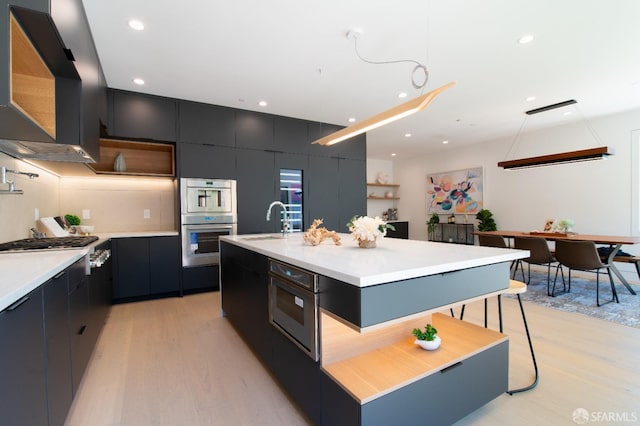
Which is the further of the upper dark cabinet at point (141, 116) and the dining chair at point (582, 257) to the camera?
the upper dark cabinet at point (141, 116)

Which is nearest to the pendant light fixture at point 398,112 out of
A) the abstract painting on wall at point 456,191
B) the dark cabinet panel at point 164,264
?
the dark cabinet panel at point 164,264

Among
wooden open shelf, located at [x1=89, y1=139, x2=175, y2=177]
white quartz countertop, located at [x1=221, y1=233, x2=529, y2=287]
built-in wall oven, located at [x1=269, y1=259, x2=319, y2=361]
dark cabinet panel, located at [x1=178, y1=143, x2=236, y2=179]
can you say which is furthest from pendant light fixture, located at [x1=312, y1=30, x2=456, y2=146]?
wooden open shelf, located at [x1=89, y1=139, x2=175, y2=177]

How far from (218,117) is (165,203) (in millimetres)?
1493

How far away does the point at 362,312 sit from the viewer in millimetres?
1099

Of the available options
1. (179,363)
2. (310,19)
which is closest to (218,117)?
(310,19)

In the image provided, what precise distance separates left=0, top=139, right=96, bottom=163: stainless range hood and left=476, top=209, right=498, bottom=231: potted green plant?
6.71 m

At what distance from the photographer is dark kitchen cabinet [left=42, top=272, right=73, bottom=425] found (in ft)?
4.08

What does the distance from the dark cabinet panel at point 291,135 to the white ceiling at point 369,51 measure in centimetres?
26

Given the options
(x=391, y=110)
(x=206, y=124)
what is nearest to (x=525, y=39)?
(x=391, y=110)

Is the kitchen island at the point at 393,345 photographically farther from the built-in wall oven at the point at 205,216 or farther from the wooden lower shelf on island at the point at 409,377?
the built-in wall oven at the point at 205,216

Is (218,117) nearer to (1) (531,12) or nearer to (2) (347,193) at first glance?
(2) (347,193)

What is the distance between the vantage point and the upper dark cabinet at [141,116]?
3.65 metres

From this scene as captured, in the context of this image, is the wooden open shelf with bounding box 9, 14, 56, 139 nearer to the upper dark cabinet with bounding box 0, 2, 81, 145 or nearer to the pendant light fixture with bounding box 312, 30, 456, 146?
the upper dark cabinet with bounding box 0, 2, 81, 145

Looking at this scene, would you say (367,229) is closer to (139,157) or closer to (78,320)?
(78,320)
